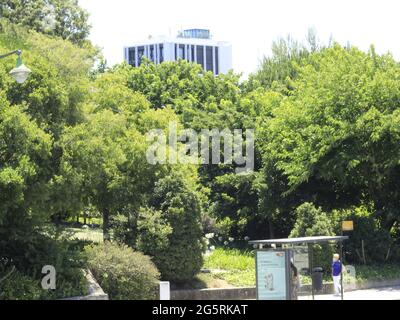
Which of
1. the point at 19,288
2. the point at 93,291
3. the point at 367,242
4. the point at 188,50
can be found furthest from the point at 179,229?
the point at 188,50

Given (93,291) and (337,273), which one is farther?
(337,273)

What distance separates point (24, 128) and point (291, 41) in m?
42.5

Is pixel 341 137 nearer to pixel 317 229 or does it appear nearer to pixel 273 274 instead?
pixel 317 229

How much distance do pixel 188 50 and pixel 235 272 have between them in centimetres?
14124

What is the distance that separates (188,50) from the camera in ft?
534

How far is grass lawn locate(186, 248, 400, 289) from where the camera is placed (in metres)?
22.7

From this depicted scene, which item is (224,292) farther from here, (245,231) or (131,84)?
(131,84)

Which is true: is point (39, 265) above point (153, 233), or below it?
below

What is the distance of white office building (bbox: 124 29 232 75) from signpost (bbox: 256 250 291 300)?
460 ft

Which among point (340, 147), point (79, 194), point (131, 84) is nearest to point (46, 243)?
point (79, 194)

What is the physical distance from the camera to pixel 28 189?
56.0 feet

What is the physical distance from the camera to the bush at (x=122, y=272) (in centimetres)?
1973

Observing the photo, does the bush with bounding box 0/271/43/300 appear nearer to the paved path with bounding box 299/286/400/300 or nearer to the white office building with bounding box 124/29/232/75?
the paved path with bounding box 299/286/400/300

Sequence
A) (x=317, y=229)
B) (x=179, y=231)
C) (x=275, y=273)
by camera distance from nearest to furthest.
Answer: (x=275, y=273) < (x=179, y=231) < (x=317, y=229)
